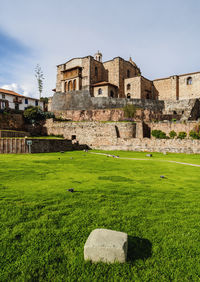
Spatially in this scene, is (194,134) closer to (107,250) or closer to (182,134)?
(182,134)

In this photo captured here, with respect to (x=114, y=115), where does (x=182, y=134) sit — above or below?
below

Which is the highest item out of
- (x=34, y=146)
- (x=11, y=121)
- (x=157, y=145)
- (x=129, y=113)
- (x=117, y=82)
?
(x=117, y=82)

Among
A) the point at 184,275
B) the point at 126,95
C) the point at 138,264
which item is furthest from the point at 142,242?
the point at 126,95

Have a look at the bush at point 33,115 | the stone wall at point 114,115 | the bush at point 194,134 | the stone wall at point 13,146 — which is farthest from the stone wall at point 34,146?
the bush at point 194,134

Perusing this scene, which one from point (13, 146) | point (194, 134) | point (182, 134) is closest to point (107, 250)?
point (13, 146)

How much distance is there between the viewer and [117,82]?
50531mm

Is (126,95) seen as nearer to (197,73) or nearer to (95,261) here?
(197,73)

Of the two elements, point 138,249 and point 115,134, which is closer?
point 138,249

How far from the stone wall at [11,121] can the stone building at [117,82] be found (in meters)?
17.0

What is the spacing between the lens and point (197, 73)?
47656mm

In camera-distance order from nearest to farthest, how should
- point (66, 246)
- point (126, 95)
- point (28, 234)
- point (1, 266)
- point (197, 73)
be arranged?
point (1, 266), point (66, 246), point (28, 234), point (197, 73), point (126, 95)

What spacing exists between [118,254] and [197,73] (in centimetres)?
5582

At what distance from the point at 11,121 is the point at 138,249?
3621cm

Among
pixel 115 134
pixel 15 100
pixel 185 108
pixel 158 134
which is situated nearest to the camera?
pixel 115 134
